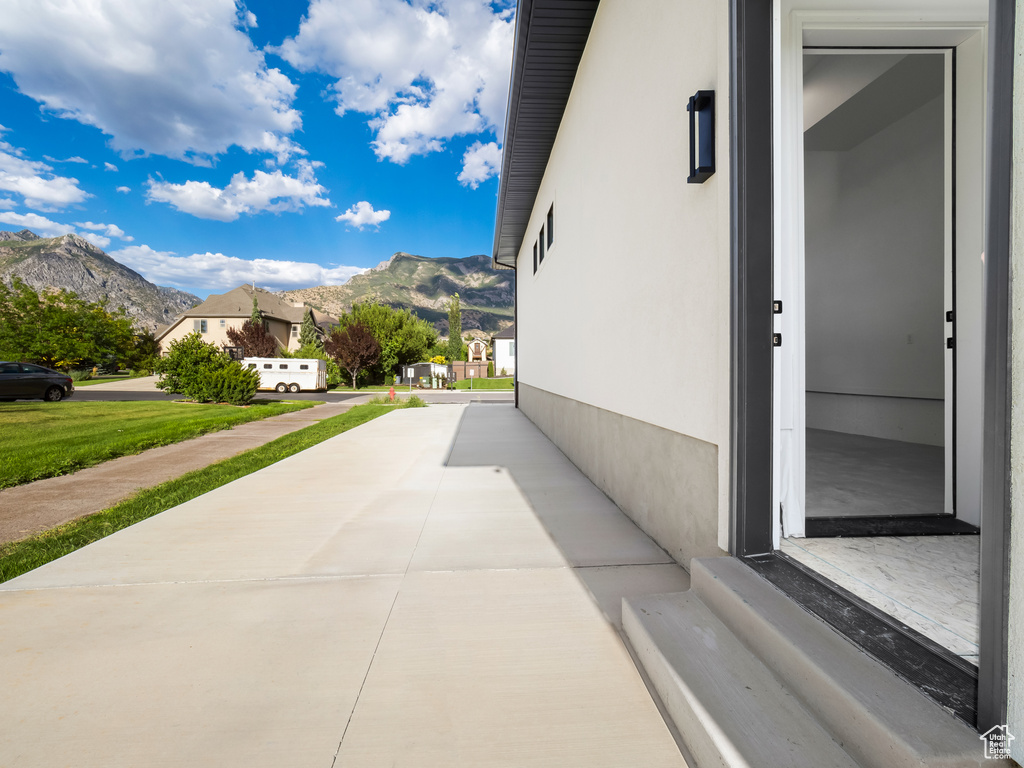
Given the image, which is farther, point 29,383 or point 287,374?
point 287,374

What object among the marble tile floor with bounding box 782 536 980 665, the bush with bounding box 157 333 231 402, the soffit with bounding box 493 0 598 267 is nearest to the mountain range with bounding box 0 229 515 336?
the bush with bounding box 157 333 231 402

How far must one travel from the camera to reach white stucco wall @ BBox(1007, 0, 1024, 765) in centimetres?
90

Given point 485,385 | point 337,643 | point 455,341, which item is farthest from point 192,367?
point 455,341

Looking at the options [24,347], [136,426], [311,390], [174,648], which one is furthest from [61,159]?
[174,648]

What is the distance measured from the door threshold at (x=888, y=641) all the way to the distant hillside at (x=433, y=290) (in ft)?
419

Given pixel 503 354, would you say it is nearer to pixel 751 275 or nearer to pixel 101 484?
pixel 101 484

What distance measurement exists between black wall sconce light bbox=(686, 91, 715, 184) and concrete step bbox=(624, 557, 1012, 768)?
1.80 metres

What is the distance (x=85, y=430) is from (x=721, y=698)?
39.8ft

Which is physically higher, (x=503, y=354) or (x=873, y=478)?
(x=503, y=354)

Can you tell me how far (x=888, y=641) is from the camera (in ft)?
4.34

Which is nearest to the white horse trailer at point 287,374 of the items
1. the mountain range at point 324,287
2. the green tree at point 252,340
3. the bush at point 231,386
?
the bush at point 231,386

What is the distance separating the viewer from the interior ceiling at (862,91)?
404 cm

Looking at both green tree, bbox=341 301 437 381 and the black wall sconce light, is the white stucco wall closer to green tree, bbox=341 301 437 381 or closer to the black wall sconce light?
the black wall sconce light

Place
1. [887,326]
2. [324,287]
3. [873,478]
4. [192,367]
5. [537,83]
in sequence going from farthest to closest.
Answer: [324,287] → [192,367] → [537,83] → [887,326] → [873,478]
